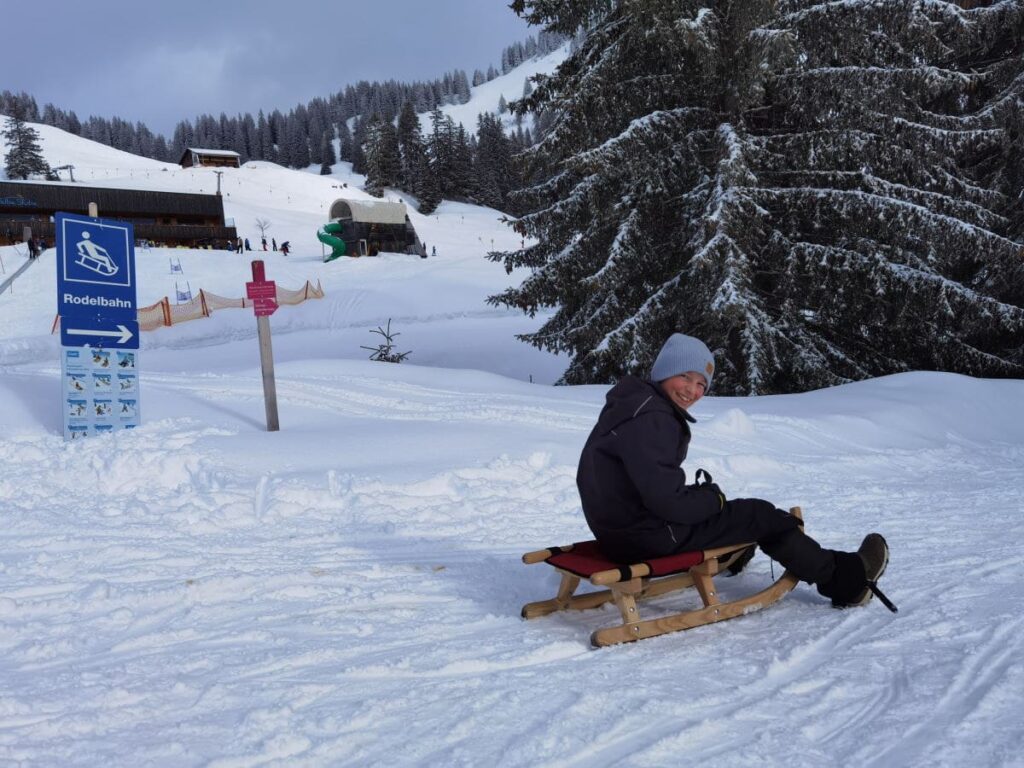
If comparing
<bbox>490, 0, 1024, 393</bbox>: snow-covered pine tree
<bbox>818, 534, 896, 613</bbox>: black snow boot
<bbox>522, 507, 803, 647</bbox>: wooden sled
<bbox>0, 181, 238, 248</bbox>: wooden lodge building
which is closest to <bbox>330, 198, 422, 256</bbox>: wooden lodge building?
<bbox>0, 181, 238, 248</bbox>: wooden lodge building

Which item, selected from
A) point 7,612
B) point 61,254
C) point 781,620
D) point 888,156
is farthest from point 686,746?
point 888,156

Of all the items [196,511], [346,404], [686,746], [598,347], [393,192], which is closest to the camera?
[686,746]

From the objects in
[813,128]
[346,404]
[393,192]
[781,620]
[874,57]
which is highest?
[393,192]

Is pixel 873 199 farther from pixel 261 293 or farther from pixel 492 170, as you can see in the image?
pixel 492 170

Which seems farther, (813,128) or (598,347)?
(813,128)

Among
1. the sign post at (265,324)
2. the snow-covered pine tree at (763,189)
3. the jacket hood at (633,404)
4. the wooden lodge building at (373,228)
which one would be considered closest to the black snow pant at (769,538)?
the jacket hood at (633,404)

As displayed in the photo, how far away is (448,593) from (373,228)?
54.0 meters

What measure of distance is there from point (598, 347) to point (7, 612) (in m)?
9.36

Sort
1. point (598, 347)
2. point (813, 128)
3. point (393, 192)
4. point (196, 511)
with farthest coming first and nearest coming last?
point (393, 192)
point (813, 128)
point (598, 347)
point (196, 511)

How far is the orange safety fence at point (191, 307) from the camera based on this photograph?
27469 mm

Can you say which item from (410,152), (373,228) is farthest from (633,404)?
(410,152)

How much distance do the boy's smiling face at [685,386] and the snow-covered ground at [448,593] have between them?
1.25 meters

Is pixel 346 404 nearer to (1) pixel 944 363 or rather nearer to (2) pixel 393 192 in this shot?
(1) pixel 944 363

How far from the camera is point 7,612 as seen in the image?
4.20 m
